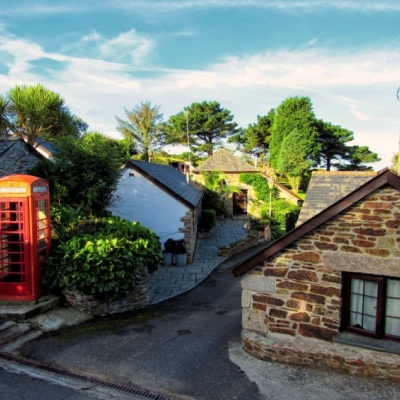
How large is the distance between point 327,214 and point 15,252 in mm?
6904

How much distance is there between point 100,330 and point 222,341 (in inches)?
110

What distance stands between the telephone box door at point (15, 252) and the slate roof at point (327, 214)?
489 centimetres

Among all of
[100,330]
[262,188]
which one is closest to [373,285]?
[100,330]

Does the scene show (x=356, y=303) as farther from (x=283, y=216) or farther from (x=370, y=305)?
(x=283, y=216)

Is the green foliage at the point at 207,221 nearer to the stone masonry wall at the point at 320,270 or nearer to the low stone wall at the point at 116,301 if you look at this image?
the low stone wall at the point at 116,301

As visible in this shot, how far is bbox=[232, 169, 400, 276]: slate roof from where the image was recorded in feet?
18.5

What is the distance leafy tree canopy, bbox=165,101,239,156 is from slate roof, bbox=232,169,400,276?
46050 mm

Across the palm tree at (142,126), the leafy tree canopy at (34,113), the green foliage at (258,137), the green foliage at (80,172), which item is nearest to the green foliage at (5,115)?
the leafy tree canopy at (34,113)

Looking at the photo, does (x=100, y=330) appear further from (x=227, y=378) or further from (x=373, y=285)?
(x=373, y=285)

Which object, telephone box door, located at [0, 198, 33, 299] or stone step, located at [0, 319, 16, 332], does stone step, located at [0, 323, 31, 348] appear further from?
telephone box door, located at [0, 198, 33, 299]

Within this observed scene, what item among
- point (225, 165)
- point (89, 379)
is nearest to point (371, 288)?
point (89, 379)

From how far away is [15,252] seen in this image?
26.5 ft

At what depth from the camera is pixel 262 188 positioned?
3055cm

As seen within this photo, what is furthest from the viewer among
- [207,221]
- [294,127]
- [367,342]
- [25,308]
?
[294,127]
